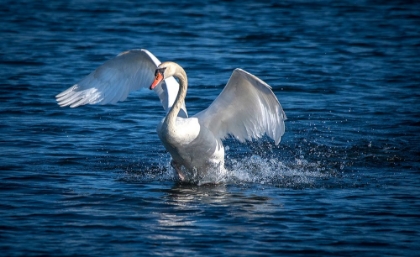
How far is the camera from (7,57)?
1886cm

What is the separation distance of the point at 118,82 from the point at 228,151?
2.16m

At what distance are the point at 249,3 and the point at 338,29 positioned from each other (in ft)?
17.4

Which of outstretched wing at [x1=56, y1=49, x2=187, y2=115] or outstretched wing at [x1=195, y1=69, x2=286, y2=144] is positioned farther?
outstretched wing at [x1=56, y1=49, x2=187, y2=115]

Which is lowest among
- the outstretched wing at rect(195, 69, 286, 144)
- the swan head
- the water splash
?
the water splash

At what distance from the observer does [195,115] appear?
999cm

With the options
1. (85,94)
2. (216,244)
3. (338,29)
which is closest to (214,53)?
(338,29)

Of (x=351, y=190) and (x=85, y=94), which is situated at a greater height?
(x=85, y=94)

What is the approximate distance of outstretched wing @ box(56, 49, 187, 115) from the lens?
33.6 feet

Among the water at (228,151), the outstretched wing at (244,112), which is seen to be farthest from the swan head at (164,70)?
the water at (228,151)

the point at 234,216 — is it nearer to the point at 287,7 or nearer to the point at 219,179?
the point at 219,179

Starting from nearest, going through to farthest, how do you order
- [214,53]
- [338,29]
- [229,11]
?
[214,53]
[338,29]
[229,11]

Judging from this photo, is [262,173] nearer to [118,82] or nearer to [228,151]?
[228,151]

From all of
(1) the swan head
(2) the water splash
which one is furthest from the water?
(1) the swan head

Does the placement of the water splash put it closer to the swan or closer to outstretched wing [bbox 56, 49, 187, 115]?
the swan
